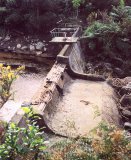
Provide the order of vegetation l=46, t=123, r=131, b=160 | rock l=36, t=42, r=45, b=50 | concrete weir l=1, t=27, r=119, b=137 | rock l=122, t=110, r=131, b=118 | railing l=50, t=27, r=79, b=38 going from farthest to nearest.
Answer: rock l=36, t=42, r=45, b=50 → railing l=50, t=27, r=79, b=38 → rock l=122, t=110, r=131, b=118 → concrete weir l=1, t=27, r=119, b=137 → vegetation l=46, t=123, r=131, b=160

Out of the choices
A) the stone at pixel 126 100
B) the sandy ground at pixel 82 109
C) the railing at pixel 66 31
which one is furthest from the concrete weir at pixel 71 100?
the railing at pixel 66 31

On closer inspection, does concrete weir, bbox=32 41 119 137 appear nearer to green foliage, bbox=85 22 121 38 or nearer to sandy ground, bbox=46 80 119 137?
sandy ground, bbox=46 80 119 137

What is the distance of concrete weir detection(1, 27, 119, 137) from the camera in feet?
27.8

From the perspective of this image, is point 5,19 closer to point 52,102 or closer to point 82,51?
point 82,51

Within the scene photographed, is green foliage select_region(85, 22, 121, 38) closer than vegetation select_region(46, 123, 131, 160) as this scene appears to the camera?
No

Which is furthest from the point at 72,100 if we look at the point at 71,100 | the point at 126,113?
the point at 126,113

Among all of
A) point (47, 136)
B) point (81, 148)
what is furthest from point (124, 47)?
point (81, 148)

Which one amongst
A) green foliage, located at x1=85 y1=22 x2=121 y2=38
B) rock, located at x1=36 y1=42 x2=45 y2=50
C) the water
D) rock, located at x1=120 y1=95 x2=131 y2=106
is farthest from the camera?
rock, located at x1=36 y1=42 x2=45 y2=50

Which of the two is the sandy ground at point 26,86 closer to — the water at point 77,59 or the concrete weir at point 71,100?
the concrete weir at point 71,100

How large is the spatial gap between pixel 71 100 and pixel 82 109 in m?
0.68

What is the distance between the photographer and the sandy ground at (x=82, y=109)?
27.9 feet

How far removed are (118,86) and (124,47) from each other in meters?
3.25

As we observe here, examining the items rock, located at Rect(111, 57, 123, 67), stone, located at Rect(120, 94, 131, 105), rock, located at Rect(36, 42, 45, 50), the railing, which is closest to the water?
the railing

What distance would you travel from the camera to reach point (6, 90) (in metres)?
9.45
